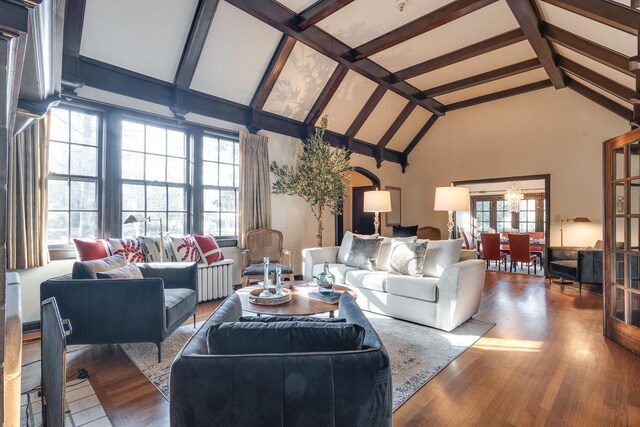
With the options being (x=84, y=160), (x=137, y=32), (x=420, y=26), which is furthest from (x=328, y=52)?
(x=84, y=160)

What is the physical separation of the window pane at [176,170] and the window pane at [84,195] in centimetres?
89

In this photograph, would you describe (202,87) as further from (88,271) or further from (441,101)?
(441,101)

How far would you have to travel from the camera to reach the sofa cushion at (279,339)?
1.17 meters

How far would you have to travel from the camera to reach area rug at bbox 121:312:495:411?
7.32 feet

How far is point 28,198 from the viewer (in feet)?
10.2

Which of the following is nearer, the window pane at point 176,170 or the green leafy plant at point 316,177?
the window pane at point 176,170

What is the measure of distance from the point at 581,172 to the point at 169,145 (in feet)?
23.3

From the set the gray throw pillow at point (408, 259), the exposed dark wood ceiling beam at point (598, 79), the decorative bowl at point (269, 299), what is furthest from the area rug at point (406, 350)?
the exposed dark wood ceiling beam at point (598, 79)

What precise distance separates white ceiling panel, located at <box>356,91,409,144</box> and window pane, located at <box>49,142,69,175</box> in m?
5.02

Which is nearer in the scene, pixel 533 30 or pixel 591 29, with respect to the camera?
pixel 591 29

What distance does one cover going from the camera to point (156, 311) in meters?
2.49

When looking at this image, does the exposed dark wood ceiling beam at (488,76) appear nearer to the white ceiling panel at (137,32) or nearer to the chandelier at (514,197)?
the chandelier at (514,197)

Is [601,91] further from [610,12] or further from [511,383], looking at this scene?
[511,383]

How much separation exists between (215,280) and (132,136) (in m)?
2.15
